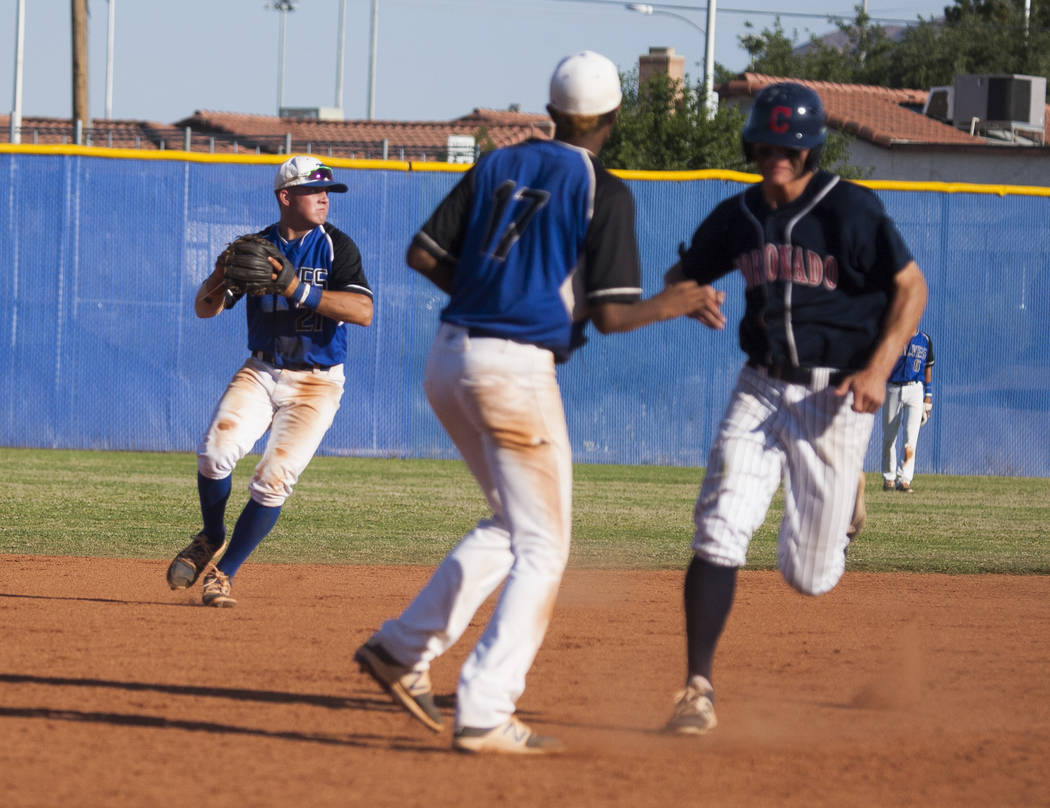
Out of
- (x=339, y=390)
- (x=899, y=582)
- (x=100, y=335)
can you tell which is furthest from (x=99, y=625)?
(x=100, y=335)

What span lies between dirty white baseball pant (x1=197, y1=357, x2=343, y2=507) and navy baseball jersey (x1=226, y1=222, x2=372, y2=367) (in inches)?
3.5

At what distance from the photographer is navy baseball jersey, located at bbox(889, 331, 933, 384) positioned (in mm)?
14422

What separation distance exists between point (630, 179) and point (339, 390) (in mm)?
10172

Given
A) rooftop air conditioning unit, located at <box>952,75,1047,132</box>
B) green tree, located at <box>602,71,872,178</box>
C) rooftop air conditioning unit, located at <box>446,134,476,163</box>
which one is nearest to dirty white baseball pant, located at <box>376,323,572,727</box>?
green tree, located at <box>602,71,872,178</box>

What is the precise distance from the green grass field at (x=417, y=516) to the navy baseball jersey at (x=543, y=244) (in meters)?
4.66

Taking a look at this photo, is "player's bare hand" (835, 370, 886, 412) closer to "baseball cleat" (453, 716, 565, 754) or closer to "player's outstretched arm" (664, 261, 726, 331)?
"player's outstretched arm" (664, 261, 726, 331)

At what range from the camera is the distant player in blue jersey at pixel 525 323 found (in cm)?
390

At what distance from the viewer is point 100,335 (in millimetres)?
16078

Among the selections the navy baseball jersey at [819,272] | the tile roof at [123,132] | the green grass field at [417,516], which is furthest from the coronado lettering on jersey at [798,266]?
the tile roof at [123,132]

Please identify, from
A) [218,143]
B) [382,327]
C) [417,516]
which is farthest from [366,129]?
[417,516]

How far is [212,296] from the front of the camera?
674cm

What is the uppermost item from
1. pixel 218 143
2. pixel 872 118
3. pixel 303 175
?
pixel 872 118

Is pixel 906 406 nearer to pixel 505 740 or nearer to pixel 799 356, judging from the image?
pixel 799 356

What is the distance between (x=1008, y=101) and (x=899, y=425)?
70.1 ft
